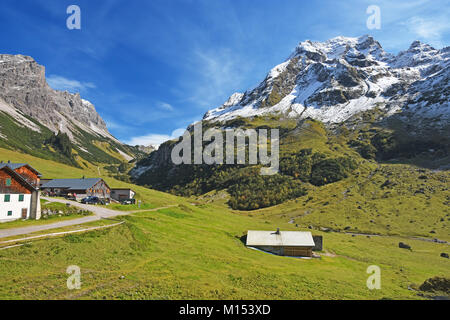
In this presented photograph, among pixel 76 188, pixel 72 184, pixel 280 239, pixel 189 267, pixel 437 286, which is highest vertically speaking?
pixel 72 184

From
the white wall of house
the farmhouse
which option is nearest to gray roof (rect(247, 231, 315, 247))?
the farmhouse

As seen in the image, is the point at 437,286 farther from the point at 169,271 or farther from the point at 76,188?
the point at 76,188

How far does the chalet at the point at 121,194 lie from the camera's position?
9312 cm

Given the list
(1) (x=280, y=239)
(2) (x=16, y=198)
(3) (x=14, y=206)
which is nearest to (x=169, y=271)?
(3) (x=14, y=206)

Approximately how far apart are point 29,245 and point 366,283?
158 ft

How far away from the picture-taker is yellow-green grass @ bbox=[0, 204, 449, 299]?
25.2m

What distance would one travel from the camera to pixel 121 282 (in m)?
27.1

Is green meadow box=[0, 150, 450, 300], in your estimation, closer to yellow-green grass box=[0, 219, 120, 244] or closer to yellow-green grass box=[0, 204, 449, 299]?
yellow-green grass box=[0, 204, 449, 299]

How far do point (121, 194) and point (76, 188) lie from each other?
17.9m

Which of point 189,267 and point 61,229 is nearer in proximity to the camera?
point 189,267

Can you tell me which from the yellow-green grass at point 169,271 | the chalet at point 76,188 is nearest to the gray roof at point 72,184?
the chalet at point 76,188

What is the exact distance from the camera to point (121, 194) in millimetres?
93688
